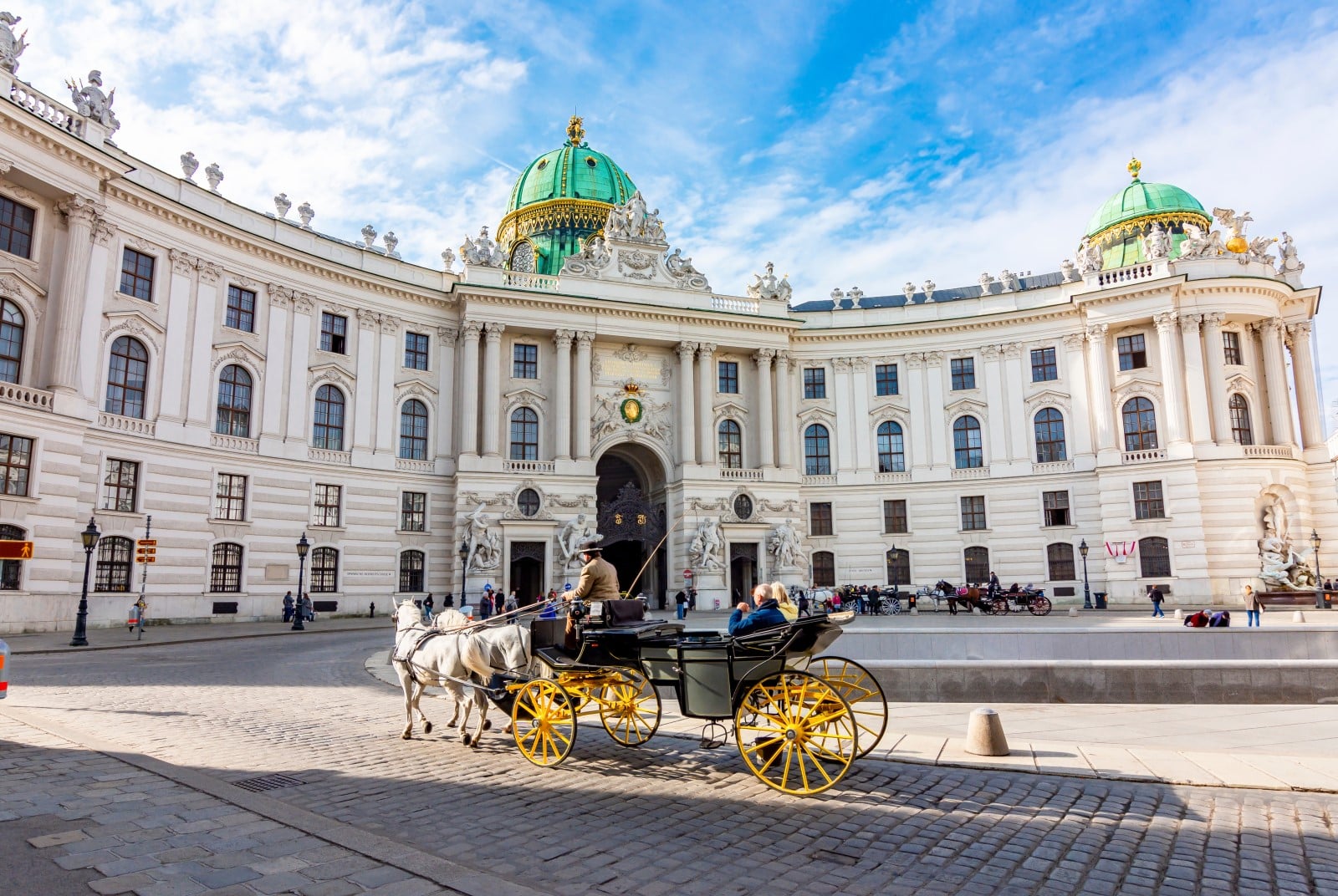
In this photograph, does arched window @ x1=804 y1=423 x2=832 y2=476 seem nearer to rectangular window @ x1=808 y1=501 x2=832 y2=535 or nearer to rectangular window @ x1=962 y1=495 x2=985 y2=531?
rectangular window @ x1=808 y1=501 x2=832 y2=535

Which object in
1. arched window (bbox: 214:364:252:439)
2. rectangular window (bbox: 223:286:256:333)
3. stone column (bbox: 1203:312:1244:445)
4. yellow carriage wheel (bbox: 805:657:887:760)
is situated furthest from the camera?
stone column (bbox: 1203:312:1244:445)

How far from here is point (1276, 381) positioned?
4138 centimetres

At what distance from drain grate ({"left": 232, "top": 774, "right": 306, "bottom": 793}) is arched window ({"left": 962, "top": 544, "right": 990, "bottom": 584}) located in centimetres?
4086

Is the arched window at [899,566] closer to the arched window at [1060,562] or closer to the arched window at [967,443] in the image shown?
the arched window at [967,443]

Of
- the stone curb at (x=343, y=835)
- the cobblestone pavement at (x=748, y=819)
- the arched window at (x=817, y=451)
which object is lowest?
the cobblestone pavement at (x=748, y=819)

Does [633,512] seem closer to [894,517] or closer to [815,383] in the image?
[815,383]

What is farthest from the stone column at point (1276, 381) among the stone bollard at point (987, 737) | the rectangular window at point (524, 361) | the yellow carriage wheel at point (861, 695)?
the stone bollard at point (987, 737)

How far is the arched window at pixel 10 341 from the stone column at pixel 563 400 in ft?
70.9

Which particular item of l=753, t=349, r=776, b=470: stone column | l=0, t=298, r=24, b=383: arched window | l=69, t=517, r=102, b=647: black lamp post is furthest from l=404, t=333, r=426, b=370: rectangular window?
l=69, t=517, r=102, b=647: black lamp post

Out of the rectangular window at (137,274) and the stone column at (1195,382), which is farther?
the stone column at (1195,382)

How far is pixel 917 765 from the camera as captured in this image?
8.68 m

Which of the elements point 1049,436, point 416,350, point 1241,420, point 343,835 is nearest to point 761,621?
point 343,835

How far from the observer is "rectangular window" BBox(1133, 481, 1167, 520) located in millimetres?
39656

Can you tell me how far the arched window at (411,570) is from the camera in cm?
3788
